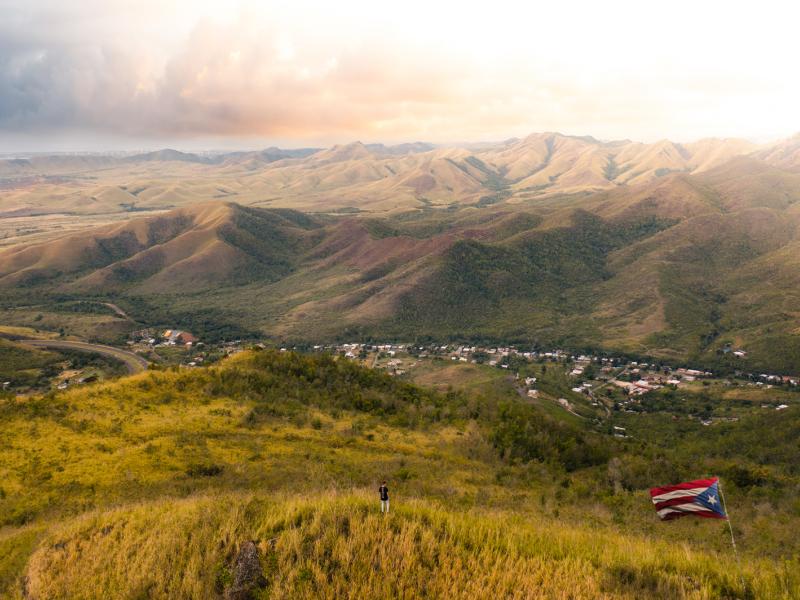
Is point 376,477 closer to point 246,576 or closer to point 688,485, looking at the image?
point 246,576

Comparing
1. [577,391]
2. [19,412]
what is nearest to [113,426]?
[19,412]

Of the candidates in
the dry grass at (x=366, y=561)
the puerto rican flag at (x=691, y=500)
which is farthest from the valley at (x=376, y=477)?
the puerto rican flag at (x=691, y=500)

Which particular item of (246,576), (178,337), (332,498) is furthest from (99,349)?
(246,576)

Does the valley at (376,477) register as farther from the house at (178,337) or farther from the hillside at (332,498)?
the house at (178,337)

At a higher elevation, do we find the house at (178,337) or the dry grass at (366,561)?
the dry grass at (366,561)

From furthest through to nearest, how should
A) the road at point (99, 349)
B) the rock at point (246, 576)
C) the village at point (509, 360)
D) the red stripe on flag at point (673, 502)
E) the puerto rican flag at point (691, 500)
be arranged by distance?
1. the road at point (99, 349)
2. the village at point (509, 360)
3. the red stripe on flag at point (673, 502)
4. the puerto rican flag at point (691, 500)
5. the rock at point (246, 576)

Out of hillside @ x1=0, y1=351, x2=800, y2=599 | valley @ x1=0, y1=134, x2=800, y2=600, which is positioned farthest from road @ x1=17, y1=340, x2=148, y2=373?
hillside @ x1=0, y1=351, x2=800, y2=599
